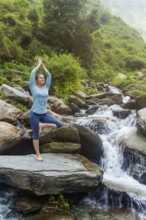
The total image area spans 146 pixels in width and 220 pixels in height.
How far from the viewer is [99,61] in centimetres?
3762

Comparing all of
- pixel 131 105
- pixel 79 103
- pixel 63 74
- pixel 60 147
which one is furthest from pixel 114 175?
pixel 63 74

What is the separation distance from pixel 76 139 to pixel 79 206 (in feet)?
8.29

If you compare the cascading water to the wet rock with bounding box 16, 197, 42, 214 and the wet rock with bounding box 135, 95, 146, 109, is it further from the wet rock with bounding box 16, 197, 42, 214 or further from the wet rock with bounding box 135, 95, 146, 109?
the wet rock with bounding box 16, 197, 42, 214

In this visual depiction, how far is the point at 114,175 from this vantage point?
1245 cm

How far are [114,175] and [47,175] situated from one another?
13.0 ft

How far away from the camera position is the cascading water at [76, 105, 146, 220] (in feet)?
33.6

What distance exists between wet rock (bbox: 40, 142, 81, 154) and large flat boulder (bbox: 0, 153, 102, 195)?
820 mm

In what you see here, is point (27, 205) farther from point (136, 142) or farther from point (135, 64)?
point (135, 64)

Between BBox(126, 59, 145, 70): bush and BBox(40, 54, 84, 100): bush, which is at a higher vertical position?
BBox(126, 59, 145, 70): bush

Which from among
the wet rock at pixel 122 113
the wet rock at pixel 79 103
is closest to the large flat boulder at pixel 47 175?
the wet rock at pixel 122 113

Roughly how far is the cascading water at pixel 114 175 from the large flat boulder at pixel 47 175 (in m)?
0.67

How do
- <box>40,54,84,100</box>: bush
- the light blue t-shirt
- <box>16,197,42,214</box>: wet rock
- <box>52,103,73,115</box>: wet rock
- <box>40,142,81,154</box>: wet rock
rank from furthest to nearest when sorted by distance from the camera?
<box>40,54,84,100</box>: bush, <box>52,103,73,115</box>: wet rock, <box>40,142,81,154</box>: wet rock, the light blue t-shirt, <box>16,197,42,214</box>: wet rock

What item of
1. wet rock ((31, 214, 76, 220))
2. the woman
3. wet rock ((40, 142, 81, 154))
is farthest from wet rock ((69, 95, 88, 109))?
wet rock ((31, 214, 76, 220))

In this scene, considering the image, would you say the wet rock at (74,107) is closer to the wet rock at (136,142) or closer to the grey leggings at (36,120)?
the wet rock at (136,142)
